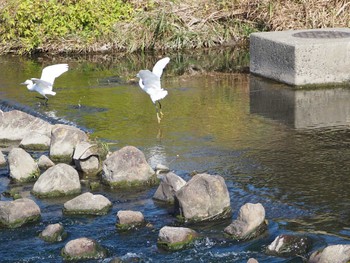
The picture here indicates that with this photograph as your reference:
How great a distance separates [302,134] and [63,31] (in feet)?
27.2

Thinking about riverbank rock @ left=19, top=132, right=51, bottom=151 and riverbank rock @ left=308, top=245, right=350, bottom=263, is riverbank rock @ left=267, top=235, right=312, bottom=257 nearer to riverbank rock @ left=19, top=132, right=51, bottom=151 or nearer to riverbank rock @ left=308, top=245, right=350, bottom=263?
riverbank rock @ left=308, top=245, right=350, bottom=263

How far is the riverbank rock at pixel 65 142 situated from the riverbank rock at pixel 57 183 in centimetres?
119

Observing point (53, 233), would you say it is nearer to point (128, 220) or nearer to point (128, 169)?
point (128, 220)

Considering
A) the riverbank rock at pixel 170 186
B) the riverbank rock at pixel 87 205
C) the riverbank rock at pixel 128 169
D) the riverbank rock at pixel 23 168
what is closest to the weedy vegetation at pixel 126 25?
the riverbank rock at pixel 23 168

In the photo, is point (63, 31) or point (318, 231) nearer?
point (318, 231)

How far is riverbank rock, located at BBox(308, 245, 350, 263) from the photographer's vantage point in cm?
677

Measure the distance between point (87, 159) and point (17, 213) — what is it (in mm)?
1703

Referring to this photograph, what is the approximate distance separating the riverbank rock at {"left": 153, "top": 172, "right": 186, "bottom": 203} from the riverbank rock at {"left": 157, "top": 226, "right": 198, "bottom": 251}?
964 mm

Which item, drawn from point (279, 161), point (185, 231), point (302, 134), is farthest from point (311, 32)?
point (185, 231)

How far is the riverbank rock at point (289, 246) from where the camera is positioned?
7.24 metres

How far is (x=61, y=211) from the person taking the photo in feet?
27.8

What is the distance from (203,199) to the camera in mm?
8008

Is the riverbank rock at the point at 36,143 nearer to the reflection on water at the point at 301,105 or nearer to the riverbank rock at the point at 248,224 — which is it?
the reflection on water at the point at 301,105

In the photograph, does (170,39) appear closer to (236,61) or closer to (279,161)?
(236,61)
